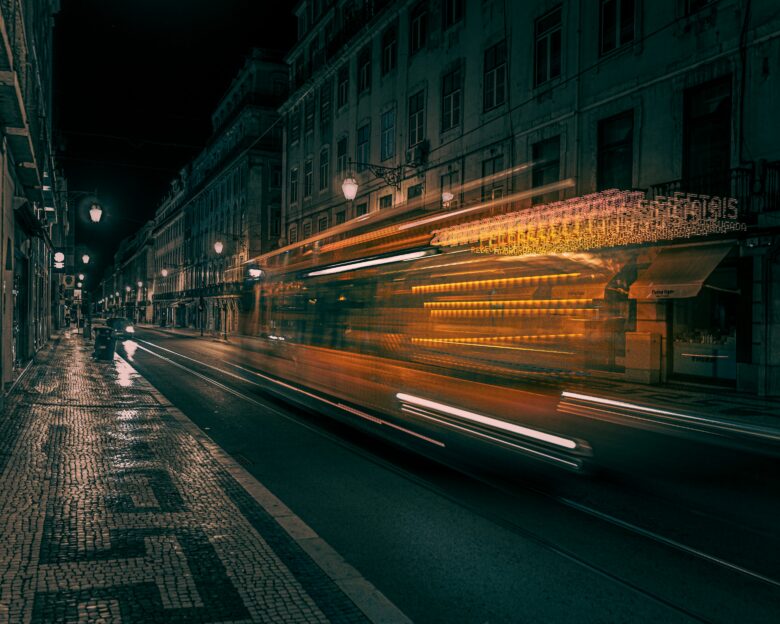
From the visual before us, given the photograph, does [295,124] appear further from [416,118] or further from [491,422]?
[491,422]

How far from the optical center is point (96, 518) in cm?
599

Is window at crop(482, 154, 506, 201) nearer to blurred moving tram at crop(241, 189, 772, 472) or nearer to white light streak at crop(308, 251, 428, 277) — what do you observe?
white light streak at crop(308, 251, 428, 277)

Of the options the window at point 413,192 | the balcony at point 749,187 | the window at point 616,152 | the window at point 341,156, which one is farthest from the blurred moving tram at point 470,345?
the window at point 341,156

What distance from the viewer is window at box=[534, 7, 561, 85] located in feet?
70.5

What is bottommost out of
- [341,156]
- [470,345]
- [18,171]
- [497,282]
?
[470,345]

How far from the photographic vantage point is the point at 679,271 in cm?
1656

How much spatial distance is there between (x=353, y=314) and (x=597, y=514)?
6.50 m

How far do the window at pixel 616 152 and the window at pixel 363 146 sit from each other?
15.4 metres

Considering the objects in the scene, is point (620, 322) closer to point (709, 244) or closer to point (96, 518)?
point (96, 518)

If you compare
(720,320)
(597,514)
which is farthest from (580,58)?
(597,514)

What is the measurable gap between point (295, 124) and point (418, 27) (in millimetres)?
16313

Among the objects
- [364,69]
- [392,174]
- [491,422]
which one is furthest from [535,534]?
[364,69]

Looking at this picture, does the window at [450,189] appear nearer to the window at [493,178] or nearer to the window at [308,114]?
the window at [493,178]

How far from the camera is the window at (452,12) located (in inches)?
1036
